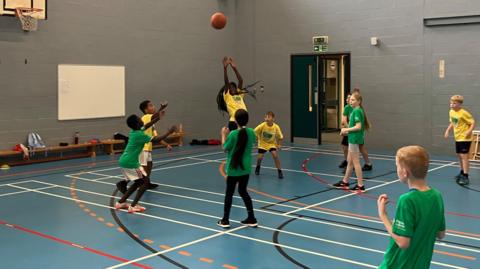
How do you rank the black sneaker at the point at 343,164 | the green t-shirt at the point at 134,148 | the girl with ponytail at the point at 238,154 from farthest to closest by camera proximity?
the black sneaker at the point at 343,164, the green t-shirt at the point at 134,148, the girl with ponytail at the point at 238,154

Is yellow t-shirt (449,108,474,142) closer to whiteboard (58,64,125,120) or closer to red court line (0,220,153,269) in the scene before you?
red court line (0,220,153,269)

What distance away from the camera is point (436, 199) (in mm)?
3080

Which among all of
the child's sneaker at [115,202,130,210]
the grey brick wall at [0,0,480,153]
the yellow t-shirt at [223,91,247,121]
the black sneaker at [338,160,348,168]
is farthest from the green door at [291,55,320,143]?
the child's sneaker at [115,202,130,210]

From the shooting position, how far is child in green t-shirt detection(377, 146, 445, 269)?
9.91ft

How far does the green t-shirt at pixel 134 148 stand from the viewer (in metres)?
7.50

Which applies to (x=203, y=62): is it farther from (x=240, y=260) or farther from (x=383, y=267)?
(x=383, y=267)

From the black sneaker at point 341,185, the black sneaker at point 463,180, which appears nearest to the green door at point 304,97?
the black sneaker at point 463,180

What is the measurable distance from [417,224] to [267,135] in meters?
7.47

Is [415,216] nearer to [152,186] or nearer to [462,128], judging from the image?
[152,186]

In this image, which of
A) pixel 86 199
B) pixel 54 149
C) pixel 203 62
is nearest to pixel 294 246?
pixel 86 199

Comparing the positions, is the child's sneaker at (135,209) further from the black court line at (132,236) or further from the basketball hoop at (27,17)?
the basketball hoop at (27,17)

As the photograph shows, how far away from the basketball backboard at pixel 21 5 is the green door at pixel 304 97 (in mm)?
7590

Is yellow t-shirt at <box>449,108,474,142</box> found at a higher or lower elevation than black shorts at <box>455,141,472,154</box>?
higher

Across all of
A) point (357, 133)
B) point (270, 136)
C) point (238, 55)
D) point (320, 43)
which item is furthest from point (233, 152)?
point (238, 55)
